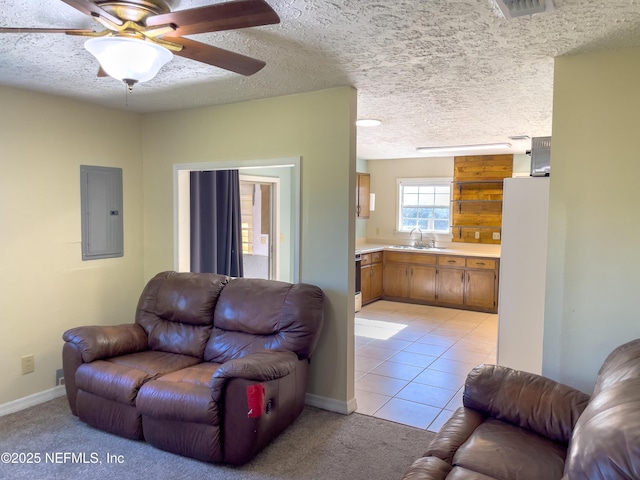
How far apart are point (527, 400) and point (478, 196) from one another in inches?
204

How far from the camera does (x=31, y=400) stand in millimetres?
3441

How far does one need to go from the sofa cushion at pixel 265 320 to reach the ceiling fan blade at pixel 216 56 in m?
1.60

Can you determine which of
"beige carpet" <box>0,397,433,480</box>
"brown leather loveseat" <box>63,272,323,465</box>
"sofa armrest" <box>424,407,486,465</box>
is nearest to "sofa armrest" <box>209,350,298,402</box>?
"brown leather loveseat" <box>63,272,323,465</box>

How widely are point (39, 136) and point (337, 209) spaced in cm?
228

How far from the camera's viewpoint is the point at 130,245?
4195mm

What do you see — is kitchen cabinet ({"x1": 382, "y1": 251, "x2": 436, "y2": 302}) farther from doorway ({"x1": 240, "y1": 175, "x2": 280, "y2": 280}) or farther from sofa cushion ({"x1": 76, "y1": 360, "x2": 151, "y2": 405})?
sofa cushion ({"x1": 76, "y1": 360, "x2": 151, "y2": 405})

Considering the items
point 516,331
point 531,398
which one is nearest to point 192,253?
point 516,331

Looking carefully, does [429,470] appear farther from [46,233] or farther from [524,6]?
[46,233]

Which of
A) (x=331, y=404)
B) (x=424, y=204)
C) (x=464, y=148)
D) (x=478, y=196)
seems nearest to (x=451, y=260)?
(x=478, y=196)

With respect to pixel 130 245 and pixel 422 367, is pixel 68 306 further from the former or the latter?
pixel 422 367

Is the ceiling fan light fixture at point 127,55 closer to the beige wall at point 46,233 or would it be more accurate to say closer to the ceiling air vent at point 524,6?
→ the ceiling air vent at point 524,6

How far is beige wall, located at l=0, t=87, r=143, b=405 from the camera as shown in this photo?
3.31 m

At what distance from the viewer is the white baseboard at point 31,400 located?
3.30 meters

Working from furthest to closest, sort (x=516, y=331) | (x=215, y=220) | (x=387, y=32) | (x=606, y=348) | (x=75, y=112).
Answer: (x=215, y=220)
(x=75, y=112)
(x=516, y=331)
(x=606, y=348)
(x=387, y=32)
